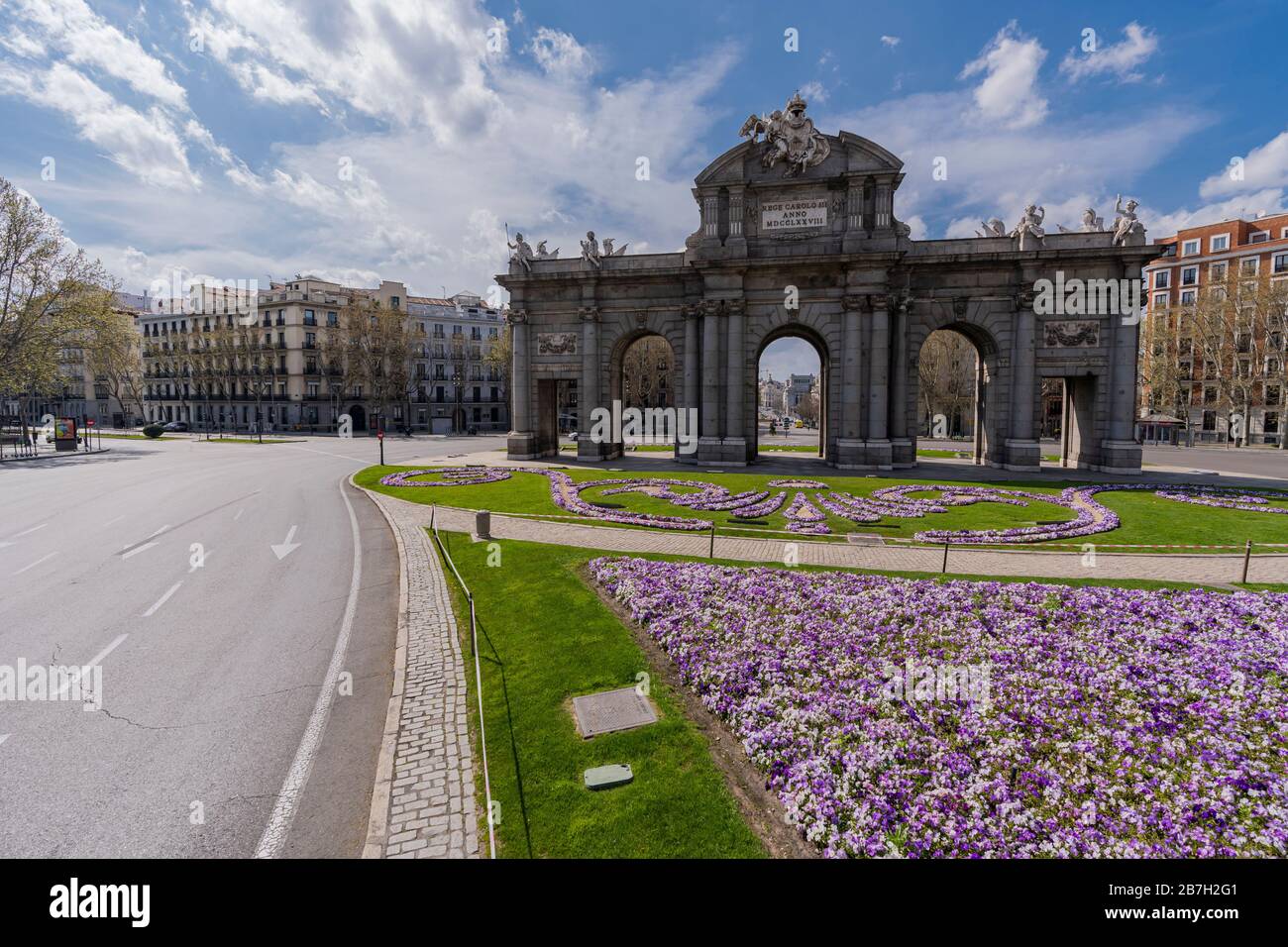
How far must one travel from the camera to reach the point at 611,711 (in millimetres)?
8594

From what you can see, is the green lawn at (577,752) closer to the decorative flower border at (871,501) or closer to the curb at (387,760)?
the curb at (387,760)

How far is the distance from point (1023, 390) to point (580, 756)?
134ft

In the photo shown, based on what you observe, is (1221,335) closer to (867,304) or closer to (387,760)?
(867,304)

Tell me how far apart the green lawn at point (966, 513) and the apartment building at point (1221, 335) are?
54809 mm

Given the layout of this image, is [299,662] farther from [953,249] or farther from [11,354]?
[11,354]

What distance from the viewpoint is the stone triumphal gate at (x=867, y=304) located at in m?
36.5

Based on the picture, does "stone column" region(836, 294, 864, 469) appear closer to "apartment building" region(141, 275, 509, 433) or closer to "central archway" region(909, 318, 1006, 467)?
"central archway" region(909, 318, 1006, 467)

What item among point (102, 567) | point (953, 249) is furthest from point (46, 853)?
point (953, 249)

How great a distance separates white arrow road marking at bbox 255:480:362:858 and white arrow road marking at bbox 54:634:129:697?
3846 mm

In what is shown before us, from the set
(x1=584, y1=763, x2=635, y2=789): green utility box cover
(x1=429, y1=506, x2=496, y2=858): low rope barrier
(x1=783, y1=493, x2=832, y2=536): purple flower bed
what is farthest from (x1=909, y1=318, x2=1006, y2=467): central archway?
(x1=584, y1=763, x2=635, y2=789): green utility box cover

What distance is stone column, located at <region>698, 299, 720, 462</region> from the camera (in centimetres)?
3975


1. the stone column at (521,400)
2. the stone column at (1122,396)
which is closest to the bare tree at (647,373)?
the stone column at (521,400)

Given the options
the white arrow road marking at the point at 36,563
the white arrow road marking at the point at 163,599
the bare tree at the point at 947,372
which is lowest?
the white arrow road marking at the point at 163,599

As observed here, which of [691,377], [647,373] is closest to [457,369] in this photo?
[647,373]
